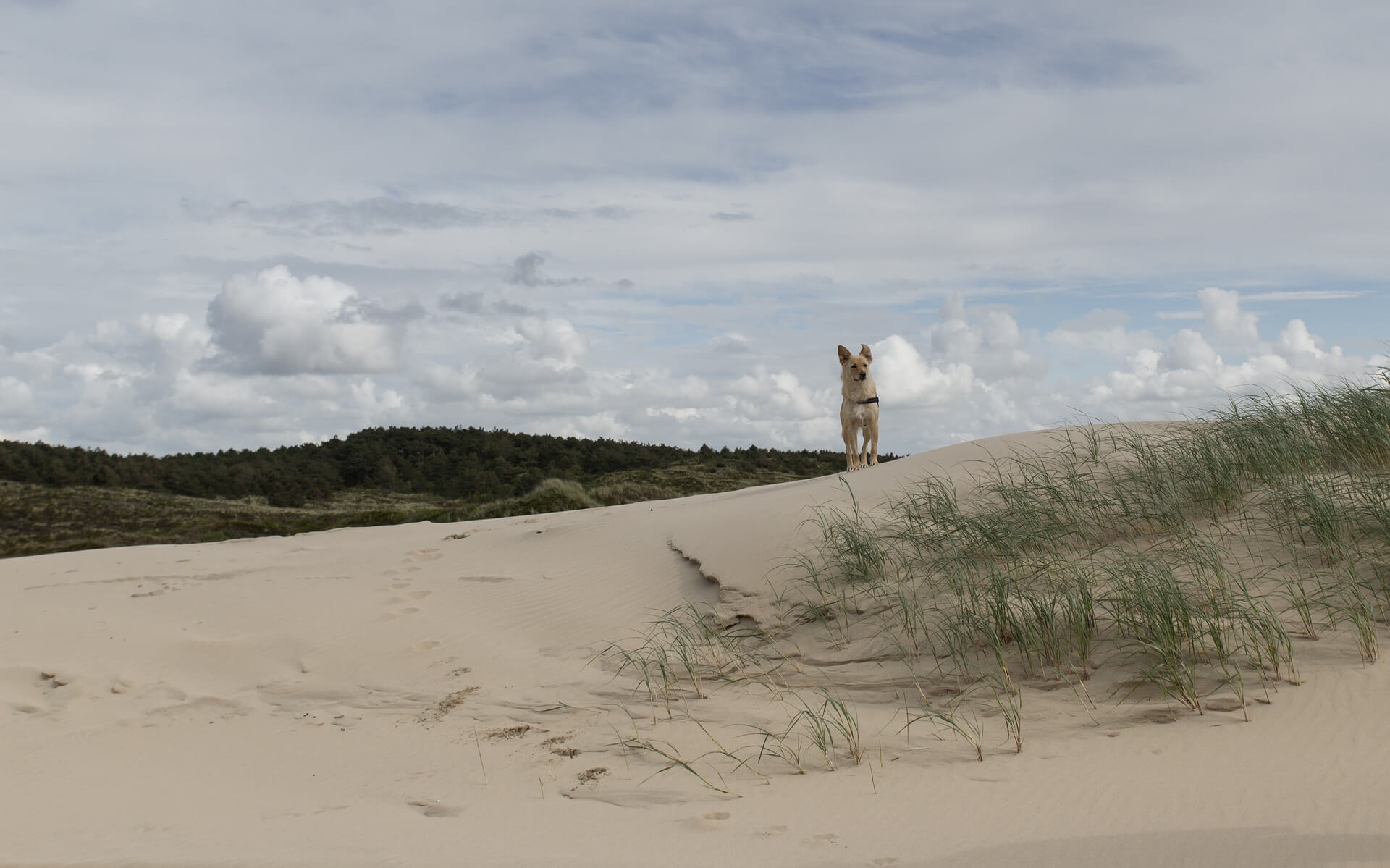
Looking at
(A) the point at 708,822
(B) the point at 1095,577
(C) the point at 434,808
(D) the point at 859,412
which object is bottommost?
(C) the point at 434,808

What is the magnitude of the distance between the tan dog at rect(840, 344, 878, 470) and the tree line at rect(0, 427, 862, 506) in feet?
58.1

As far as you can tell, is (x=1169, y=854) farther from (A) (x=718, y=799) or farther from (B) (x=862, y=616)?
(B) (x=862, y=616)

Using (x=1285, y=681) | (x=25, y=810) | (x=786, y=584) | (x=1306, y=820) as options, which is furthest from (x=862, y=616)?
(x=25, y=810)

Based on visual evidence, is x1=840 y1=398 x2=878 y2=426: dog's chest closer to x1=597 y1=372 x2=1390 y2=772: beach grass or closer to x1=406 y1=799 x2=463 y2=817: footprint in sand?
x1=597 y1=372 x2=1390 y2=772: beach grass

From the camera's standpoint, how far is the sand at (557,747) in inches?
138

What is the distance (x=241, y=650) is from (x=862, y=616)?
530 centimetres

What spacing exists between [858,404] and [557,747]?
7573 mm

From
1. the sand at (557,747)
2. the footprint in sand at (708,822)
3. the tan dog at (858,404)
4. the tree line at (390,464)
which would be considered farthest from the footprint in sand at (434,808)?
the tree line at (390,464)

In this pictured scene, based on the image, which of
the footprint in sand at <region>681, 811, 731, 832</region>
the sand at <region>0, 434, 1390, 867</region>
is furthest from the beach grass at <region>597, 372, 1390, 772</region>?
the footprint in sand at <region>681, 811, 731, 832</region>

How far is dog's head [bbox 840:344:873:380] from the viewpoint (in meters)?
11.5

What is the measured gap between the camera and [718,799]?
13.2 ft

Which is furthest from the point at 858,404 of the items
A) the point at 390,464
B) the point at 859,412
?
the point at 390,464

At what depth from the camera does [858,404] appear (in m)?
11.6

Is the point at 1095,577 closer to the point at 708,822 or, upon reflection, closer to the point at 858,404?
the point at 708,822
